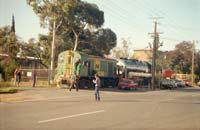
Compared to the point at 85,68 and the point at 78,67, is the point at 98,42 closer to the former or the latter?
the point at 85,68

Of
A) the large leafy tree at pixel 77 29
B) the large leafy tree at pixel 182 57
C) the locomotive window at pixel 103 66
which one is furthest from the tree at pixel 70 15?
the large leafy tree at pixel 182 57

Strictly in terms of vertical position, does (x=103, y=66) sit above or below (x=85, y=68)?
above

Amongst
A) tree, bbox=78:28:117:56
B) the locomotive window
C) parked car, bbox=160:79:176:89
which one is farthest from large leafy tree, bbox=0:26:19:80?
parked car, bbox=160:79:176:89

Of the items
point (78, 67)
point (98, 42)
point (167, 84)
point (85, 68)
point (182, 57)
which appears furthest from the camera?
point (182, 57)

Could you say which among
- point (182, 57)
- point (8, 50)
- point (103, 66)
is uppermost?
point (182, 57)

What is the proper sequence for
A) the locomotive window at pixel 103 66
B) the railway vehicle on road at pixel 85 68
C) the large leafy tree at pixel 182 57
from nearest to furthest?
the railway vehicle on road at pixel 85 68
the locomotive window at pixel 103 66
the large leafy tree at pixel 182 57

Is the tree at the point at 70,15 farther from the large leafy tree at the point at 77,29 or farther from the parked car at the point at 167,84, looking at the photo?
the parked car at the point at 167,84

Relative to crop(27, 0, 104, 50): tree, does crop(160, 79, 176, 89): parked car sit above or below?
below

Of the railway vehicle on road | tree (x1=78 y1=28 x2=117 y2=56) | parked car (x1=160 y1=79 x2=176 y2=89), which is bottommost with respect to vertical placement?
parked car (x1=160 y1=79 x2=176 y2=89)

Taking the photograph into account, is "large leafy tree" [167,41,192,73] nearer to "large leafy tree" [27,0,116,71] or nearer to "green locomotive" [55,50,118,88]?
"large leafy tree" [27,0,116,71]

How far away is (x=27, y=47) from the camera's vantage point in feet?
190

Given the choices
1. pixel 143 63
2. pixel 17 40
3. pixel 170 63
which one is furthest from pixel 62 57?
pixel 170 63

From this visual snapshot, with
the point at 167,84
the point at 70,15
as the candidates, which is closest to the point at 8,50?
the point at 70,15

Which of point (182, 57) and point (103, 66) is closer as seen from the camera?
point (103, 66)
